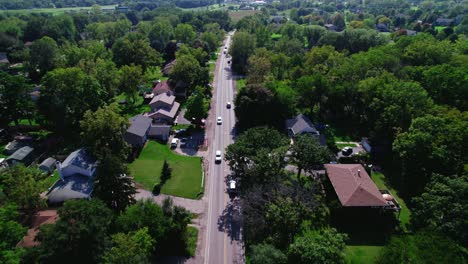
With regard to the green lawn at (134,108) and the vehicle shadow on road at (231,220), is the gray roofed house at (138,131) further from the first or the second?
the vehicle shadow on road at (231,220)

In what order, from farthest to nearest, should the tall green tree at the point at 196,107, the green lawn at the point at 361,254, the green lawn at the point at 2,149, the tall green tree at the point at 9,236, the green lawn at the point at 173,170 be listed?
the tall green tree at the point at 196,107 → the green lawn at the point at 2,149 → the green lawn at the point at 173,170 → the green lawn at the point at 361,254 → the tall green tree at the point at 9,236

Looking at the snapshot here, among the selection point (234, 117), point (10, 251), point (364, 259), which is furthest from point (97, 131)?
point (364, 259)

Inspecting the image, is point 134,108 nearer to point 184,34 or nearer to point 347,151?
point 347,151

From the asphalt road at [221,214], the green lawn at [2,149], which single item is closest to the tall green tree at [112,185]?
the asphalt road at [221,214]

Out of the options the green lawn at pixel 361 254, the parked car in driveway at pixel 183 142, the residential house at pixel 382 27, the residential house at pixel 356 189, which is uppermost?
the residential house at pixel 356 189

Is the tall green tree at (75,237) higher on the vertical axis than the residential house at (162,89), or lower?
higher

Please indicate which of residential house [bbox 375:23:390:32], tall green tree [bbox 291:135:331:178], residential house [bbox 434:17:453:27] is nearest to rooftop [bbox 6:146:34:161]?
tall green tree [bbox 291:135:331:178]
